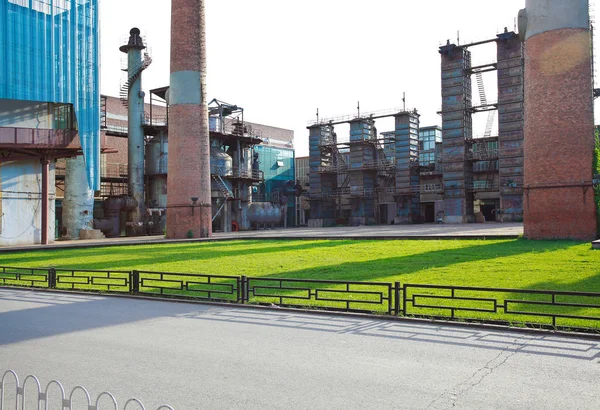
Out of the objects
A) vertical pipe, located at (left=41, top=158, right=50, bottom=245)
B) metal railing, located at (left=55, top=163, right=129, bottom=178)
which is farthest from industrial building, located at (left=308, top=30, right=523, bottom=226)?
vertical pipe, located at (left=41, top=158, right=50, bottom=245)

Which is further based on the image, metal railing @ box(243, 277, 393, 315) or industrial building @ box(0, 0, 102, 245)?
industrial building @ box(0, 0, 102, 245)

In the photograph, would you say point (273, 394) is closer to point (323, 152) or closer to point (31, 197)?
point (31, 197)

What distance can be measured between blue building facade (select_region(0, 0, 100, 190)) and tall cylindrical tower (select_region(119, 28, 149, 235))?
23.3ft

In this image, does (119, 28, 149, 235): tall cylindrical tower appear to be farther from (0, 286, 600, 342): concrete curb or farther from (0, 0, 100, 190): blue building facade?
(0, 286, 600, 342): concrete curb

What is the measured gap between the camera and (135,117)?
45781mm

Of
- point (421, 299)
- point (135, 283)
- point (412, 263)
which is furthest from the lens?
point (412, 263)

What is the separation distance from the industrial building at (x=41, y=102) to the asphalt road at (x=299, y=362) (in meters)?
24.7

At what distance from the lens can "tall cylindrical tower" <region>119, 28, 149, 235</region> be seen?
148 feet

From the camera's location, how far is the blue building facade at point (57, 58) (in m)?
31.1

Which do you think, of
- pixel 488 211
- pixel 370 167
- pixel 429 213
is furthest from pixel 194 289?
pixel 429 213

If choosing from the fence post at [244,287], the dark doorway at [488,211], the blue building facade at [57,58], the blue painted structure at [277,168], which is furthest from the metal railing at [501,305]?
the blue painted structure at [277,168]

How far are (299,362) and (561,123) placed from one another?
74.0 feet

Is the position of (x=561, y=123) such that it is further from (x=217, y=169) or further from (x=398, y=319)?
(x=217, y=169)

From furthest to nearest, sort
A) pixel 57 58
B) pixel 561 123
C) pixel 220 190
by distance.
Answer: pixel 220 190
pixel 57 58
pixel 561 123
